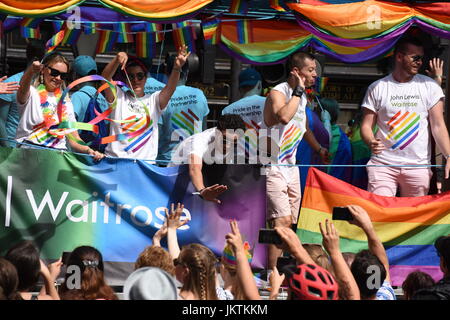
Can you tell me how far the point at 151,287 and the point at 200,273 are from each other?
0.72 meters

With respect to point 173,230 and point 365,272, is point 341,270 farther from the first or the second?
point 173,230

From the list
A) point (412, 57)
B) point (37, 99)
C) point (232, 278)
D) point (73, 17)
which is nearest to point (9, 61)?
point (73, 17)

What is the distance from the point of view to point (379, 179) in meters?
8.12

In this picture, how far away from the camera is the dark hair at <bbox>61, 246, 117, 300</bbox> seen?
527cm

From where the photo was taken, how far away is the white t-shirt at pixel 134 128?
808 cm

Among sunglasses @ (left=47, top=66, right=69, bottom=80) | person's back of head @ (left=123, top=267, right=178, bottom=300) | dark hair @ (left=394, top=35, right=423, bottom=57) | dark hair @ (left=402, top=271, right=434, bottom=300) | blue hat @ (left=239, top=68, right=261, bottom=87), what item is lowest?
dark hair @ (left=402, top=271, right=434, bottom=300)

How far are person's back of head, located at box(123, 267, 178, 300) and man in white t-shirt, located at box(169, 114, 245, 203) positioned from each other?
308cm

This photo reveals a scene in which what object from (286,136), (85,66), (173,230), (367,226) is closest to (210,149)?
(286,136)

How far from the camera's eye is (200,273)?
5148 millimetres

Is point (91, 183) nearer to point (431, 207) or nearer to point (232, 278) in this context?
point (232, 278)

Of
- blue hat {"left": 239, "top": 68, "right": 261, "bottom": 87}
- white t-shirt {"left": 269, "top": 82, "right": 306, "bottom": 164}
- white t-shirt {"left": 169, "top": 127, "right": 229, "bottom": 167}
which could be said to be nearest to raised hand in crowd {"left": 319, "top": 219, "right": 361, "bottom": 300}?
white t-shirt {"left": 169, "top": 127, "right": 229, "bottom": 167}

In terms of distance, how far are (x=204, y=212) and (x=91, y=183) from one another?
1004 millimetres

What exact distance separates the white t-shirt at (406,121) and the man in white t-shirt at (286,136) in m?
0.76

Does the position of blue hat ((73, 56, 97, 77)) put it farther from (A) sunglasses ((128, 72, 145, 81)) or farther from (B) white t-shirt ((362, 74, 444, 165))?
(B) white t-shirt ((362, 74, 444, 165))
